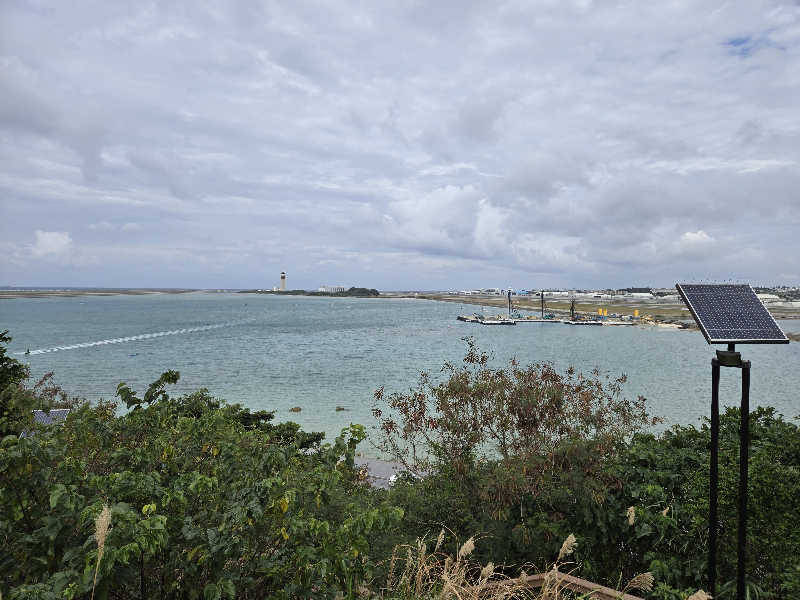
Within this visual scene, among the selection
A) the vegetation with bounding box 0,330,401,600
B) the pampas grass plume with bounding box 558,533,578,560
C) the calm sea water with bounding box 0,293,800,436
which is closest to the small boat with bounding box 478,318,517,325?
the calm sea water with bounding box 0,293,800,436

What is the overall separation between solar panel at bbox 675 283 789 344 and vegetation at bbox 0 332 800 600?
1.60 m

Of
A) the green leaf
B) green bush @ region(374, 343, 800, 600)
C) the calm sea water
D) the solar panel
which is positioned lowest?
the calm sea water

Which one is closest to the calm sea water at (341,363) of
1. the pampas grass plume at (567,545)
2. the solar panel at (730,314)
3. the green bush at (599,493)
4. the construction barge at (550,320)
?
the green bush at (599,493)

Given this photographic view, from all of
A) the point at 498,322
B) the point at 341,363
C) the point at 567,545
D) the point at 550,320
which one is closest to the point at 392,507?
the point at 567,545

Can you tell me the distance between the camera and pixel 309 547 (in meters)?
2.59

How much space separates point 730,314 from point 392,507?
333 centimetres

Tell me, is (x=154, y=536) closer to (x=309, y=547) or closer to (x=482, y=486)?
(x=309, y=547)

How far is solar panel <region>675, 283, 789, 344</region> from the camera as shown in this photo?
3969 millimetres

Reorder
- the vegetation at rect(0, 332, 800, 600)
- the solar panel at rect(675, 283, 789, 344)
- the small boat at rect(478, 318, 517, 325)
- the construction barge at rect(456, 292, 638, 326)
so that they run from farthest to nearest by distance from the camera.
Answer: the small boat at rect(478, 318, 517, 325) → the construction barge at rect(456, 292, 638, 326) → the solar panel at rect(675, 283, 789, 344) → the vegetation at rect(0, 332, 800, 600)

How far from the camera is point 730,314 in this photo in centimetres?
423

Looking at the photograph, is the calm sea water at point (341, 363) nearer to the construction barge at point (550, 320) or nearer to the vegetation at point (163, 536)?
the vegetation at point (163, 536)

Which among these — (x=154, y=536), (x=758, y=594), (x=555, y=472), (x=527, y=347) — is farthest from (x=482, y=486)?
(x=527, y=347)

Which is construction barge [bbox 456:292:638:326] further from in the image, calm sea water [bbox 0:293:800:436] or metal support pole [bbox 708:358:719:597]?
metal support pole [bbox 708:358:719:597]

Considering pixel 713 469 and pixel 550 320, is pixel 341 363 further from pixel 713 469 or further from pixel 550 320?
pixel 550 320
